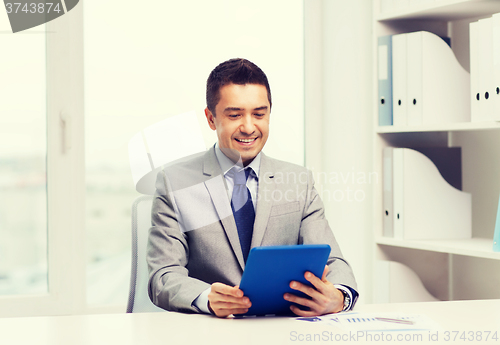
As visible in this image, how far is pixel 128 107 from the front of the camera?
2127mm

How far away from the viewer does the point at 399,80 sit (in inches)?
71.9

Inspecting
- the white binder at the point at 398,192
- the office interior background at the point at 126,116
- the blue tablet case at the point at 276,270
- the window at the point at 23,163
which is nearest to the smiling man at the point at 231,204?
the blue tablet case at the point at 276,270

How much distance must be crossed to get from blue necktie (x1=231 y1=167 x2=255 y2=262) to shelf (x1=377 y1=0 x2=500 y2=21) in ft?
2.92

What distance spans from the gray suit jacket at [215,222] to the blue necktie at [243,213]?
0.03m

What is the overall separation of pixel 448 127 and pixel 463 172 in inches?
14.8

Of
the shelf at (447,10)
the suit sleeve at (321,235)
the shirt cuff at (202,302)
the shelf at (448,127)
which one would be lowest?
the shirt cuff at (202,302)

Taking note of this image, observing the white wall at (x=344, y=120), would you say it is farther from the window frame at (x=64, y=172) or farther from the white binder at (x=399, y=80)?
the window frame at (x=64, y=172)

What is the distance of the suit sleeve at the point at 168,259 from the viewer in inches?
44.0

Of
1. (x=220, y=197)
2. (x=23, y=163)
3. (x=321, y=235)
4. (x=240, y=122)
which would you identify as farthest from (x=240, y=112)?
(x=23, y=163)

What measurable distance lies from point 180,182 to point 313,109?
1.09 meters

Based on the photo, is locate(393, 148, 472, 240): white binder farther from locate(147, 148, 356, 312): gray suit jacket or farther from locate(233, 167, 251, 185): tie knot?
locate(233, 167, 251, 185): tie knot

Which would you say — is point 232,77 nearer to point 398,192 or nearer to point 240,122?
point 240,122

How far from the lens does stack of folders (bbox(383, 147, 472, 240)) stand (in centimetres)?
180

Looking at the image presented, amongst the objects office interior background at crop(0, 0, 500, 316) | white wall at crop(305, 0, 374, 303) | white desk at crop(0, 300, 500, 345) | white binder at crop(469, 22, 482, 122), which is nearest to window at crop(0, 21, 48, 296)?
office interior background at crop(0, 0, 500, 316)
